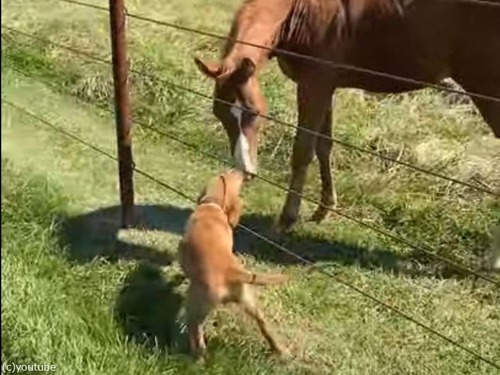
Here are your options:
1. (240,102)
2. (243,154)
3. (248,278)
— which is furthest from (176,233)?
(248,278)

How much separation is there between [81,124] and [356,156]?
186 centimetres

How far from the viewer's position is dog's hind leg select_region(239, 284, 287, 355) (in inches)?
141

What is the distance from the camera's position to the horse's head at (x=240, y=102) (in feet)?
14.5

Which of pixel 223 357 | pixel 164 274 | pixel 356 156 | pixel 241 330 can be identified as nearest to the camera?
pixel 223 357

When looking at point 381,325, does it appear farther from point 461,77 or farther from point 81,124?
point 81,124

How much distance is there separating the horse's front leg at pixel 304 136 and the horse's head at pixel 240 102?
0.47 m

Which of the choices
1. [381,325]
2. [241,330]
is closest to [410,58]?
[381,325]

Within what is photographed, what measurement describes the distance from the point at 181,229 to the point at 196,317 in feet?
4.46

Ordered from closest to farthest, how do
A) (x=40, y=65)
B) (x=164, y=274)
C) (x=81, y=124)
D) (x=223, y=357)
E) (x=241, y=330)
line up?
(x=223, y=357) → (x=241, y=330) → (x=164, y=274) → (x=81, y=124) → (x=40, y=65)

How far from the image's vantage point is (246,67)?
4465 millimetres

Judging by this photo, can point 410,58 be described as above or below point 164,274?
above

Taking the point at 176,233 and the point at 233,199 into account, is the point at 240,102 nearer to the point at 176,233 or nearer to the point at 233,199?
the point at 233,199

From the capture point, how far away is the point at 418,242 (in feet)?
16.1

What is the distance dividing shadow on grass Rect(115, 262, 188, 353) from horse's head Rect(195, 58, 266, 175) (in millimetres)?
635
